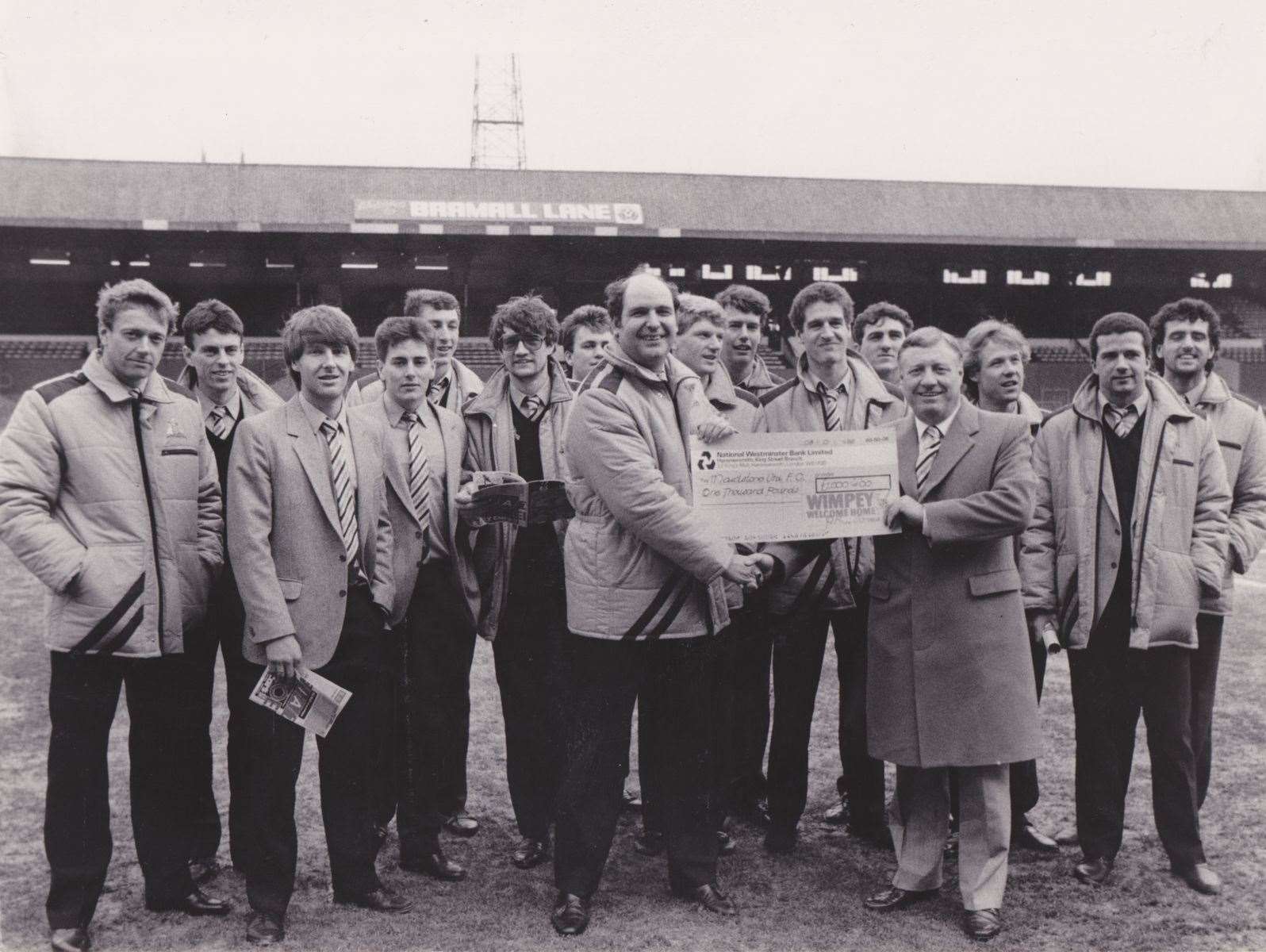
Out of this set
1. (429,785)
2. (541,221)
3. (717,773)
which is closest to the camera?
(717,773)

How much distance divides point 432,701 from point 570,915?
109 centimetres

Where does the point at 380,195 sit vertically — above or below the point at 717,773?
above

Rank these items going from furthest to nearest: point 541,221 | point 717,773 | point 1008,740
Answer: point 541,221, point 717,773, point 1008,740

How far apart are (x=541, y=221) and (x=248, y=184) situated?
633 centimetres

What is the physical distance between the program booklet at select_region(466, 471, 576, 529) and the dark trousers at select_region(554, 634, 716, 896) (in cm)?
48

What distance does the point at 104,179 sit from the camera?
2177cm

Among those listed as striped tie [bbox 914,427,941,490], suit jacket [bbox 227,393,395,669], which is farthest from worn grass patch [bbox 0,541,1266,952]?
striped tie [bbox 914,427,941,490]

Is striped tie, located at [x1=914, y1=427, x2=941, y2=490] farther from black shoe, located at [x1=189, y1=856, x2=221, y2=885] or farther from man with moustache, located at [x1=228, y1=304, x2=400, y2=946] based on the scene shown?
black shoe, located at [x1=189, y1=856, x2=221, y2=885]

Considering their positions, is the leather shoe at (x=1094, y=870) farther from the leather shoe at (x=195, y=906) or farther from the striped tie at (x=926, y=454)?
the leather shoe at (x=195, y=906)

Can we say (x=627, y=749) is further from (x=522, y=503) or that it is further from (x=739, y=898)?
(x=522, y=503)

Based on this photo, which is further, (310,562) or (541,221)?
(541,221)

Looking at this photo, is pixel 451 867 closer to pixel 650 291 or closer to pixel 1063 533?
pixel 650 291

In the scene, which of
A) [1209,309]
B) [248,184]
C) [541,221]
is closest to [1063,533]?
[1209,309]

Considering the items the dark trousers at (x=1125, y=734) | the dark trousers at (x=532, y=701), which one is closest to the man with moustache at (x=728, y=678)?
the dark trousers at (x=532, y=701)
